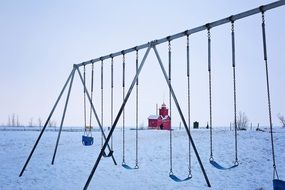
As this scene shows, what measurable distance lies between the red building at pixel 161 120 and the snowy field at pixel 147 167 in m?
29.6

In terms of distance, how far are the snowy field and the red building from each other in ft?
97.0

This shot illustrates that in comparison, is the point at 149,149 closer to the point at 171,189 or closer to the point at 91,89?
the point at 171,189

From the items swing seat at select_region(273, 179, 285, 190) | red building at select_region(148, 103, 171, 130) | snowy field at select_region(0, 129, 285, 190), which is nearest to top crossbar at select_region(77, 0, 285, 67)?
swing seat at select_region(273, 179, 285, 190)

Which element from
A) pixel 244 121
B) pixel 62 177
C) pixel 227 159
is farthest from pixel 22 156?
pixel 244 121

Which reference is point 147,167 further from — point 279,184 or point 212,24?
point 279,184

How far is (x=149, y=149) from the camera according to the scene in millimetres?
24141

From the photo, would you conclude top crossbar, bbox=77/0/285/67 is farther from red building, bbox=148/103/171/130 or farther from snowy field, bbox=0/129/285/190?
red building, bbox=148/103/171/130

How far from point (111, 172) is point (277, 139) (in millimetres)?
13974

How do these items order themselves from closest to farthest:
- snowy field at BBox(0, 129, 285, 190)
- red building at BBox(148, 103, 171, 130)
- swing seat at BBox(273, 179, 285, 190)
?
swing seat at BBox(273, 179, 285, 190), snowy field at BBox(0, 129, 285, 190), red building at BBox(148, 103, 171, 130)

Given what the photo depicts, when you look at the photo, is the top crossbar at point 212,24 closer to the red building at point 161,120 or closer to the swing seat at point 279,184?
the swing seat at point 279,184

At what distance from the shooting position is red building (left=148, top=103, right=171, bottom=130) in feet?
188

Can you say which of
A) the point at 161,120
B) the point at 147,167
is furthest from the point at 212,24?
the point at 161,120

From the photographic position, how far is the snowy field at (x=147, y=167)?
53.2 ft

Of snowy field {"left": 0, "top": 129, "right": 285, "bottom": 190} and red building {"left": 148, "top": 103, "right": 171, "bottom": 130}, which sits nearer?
snowy field {"left": 0, "top": 129, "right": 285, "bottom": 190}
